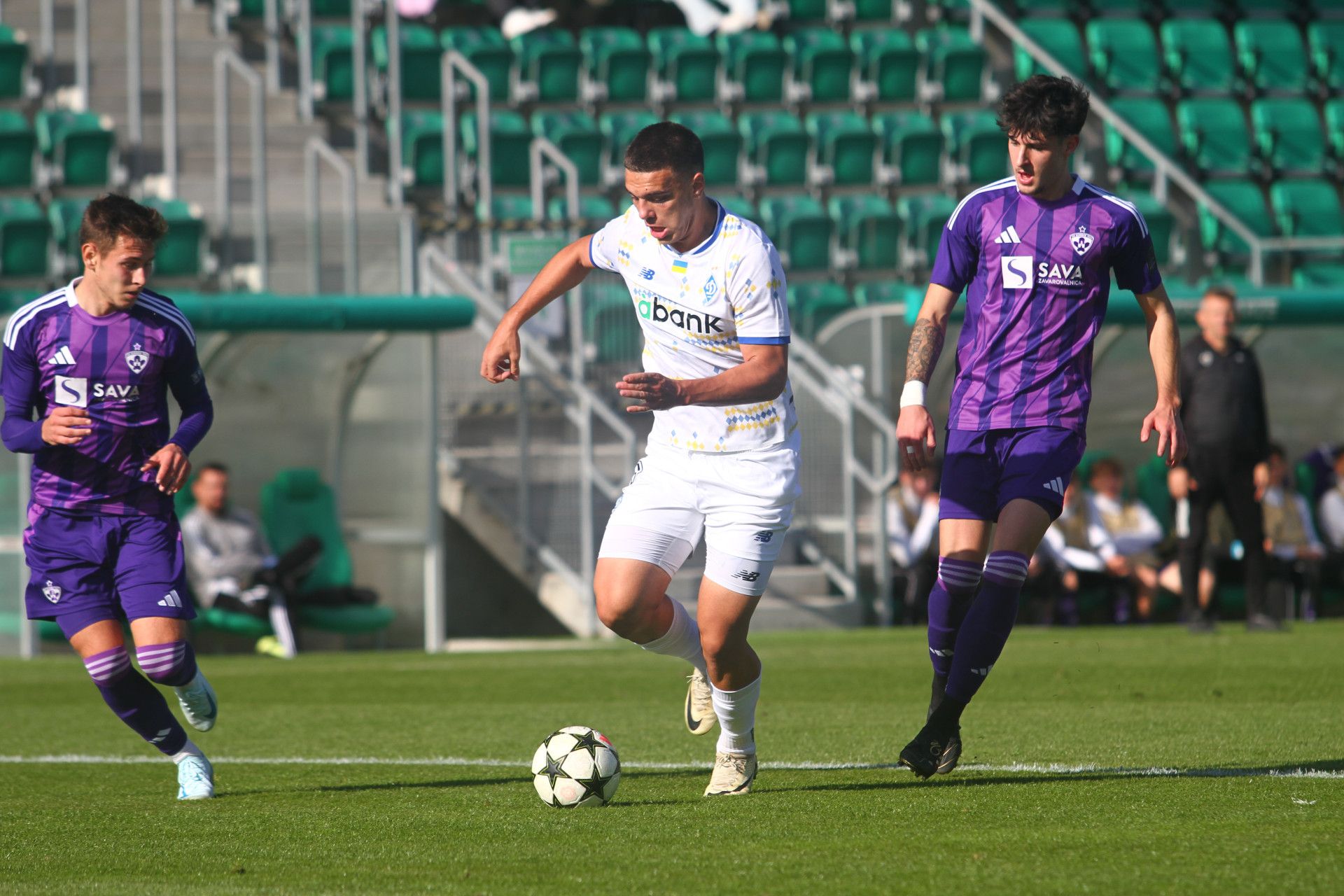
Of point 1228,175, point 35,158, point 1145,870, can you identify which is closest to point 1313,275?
point 1228,175

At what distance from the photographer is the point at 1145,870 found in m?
3.79

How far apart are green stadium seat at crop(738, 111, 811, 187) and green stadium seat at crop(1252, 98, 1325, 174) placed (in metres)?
5.33

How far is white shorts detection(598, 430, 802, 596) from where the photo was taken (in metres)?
5.27

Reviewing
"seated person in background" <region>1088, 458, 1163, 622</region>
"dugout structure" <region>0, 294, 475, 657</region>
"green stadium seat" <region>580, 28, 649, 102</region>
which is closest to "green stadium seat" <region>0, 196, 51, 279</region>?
"dugout structure" <region>0, 294, 475, 657</region>

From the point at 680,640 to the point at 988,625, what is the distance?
985 mm

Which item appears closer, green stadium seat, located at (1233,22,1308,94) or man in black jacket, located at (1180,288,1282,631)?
man in black jacket, located at (1180,288,1282,631)

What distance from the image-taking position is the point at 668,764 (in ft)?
20.3

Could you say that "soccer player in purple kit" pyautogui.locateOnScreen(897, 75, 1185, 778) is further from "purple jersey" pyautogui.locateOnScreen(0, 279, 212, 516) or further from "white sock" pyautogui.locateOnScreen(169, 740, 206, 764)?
"purple jersey" pyautogui.locateOnScreen(0, 279, 212, 516)

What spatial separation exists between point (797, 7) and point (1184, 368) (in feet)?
35.4

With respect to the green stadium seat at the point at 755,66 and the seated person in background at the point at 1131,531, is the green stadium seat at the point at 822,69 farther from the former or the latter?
the seated person in background at the point at 1131,531

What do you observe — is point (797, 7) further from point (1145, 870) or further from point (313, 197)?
point (1145, 870)

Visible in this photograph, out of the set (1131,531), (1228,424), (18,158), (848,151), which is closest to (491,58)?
(848,151)

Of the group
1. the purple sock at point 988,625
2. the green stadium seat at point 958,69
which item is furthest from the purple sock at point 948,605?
the green stadium seat at point 958,69

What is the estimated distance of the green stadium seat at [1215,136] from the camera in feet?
66.3
